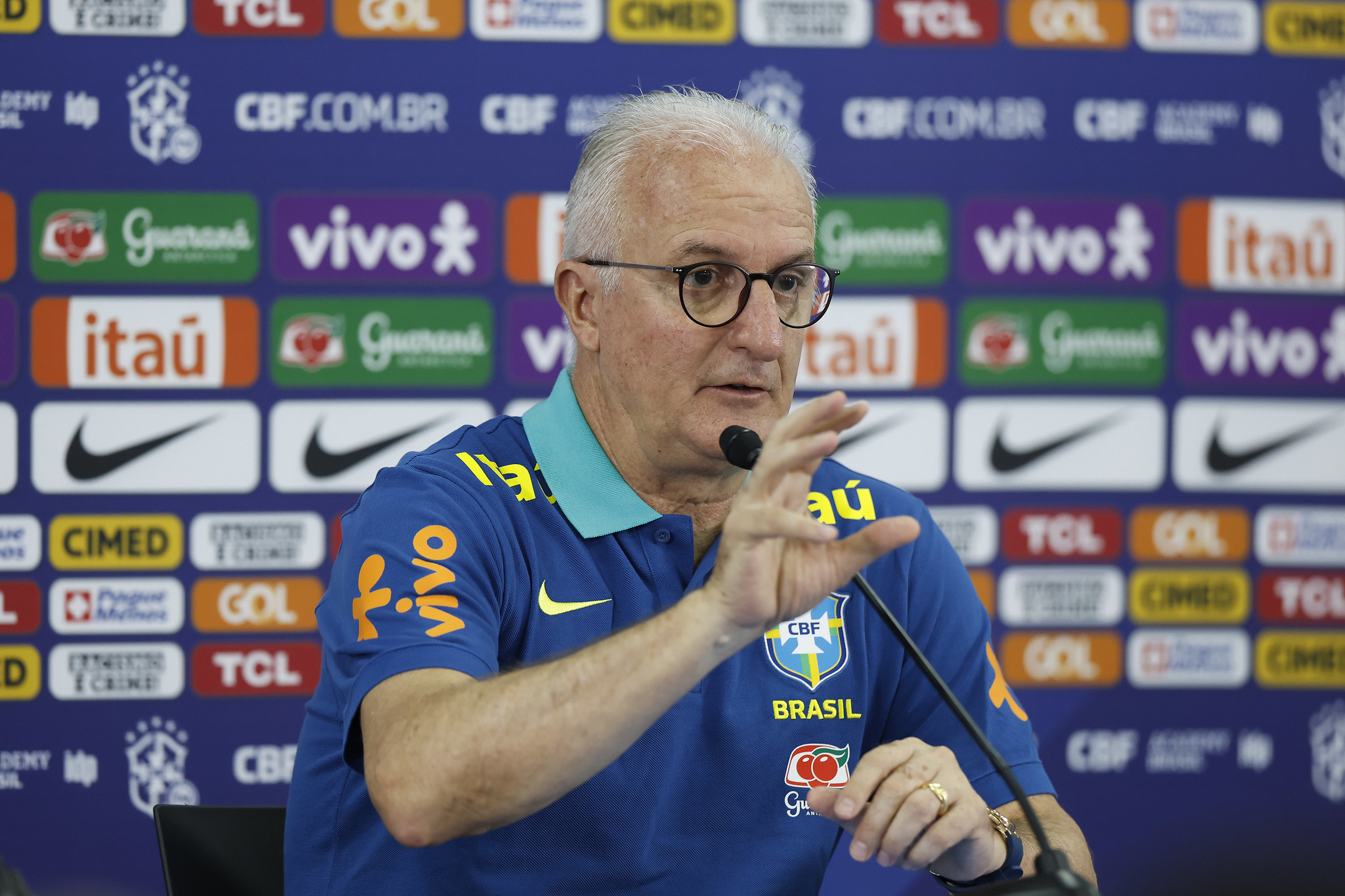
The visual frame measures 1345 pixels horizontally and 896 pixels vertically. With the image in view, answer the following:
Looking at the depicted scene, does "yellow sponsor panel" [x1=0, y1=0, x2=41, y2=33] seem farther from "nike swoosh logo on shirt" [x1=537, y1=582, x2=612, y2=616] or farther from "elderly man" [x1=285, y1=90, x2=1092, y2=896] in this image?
"nike swoosh logo on shirt" [x1=537, y1=582, x2=612, y2=616]

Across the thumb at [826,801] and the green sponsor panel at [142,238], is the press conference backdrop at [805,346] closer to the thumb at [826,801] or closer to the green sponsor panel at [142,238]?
the green sponsor panel at [142,238]

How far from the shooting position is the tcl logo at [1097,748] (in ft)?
7.18

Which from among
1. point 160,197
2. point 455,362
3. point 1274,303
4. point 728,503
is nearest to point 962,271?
point 1274,303

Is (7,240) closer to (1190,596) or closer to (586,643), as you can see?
(586,643)

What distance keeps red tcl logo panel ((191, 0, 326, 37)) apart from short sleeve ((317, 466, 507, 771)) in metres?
1.37

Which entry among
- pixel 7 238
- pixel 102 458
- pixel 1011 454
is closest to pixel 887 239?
pixel 1011 454

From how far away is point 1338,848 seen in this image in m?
2.24

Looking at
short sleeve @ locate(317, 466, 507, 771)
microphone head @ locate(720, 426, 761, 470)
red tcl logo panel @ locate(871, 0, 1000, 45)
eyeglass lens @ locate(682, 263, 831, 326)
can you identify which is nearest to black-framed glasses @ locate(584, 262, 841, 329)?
eyeglass lens @ locate(682, 263, 831, 326)

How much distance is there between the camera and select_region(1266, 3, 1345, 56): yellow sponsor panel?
221 cm

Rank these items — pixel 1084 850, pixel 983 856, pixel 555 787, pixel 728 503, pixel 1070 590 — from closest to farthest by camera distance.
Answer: pixel 555 787
pixel 983 856
pixel 1084 850
pixel 728 503
pixel 1070 590

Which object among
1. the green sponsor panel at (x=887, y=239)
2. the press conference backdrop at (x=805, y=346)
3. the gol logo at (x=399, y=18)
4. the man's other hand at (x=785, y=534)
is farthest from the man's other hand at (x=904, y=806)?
the gol logo at (x=399, y=18)

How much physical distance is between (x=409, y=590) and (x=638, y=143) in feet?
1.72

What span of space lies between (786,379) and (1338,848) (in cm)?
195

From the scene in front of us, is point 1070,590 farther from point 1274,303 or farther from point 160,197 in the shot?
point 160,197
